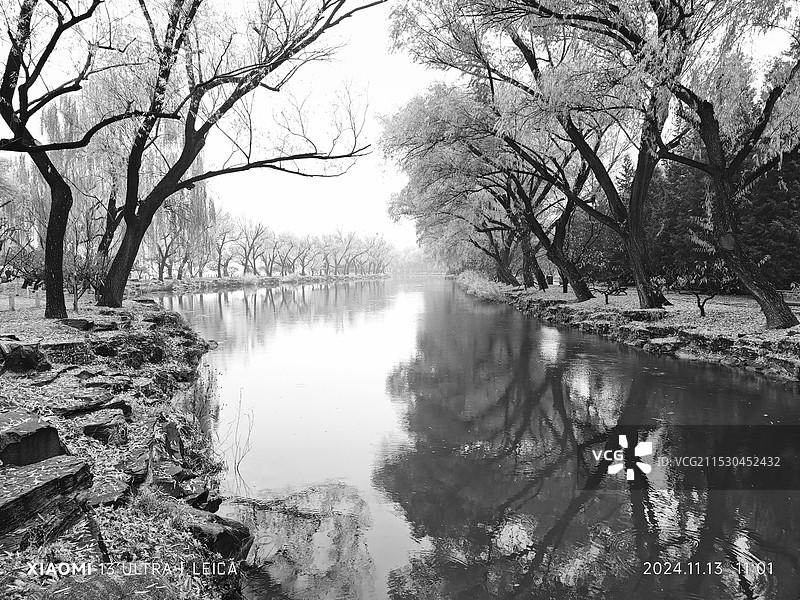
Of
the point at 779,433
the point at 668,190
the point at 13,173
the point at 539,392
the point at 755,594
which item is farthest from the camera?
the point at 13,173

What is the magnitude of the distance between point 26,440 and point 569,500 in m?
4.41

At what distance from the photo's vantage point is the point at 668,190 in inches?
906

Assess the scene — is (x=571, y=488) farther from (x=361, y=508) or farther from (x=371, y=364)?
(x=371, y=364)

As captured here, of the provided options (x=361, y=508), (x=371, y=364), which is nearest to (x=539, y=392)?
(x=371, y=364)

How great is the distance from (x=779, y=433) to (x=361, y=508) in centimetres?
531

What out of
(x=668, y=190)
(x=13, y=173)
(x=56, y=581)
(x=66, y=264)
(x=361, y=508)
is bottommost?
(x=361, y=508)

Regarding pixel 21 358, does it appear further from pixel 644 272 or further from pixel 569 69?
pixel 644 272

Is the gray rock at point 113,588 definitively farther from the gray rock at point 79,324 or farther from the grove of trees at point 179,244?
the grove of trees at point 179,244

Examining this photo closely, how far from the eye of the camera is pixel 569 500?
4.68m

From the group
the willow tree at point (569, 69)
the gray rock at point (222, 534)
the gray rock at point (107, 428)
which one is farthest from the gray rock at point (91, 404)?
the willow tree at point (569, 69)

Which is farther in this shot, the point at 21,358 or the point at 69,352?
the point at 69,352
